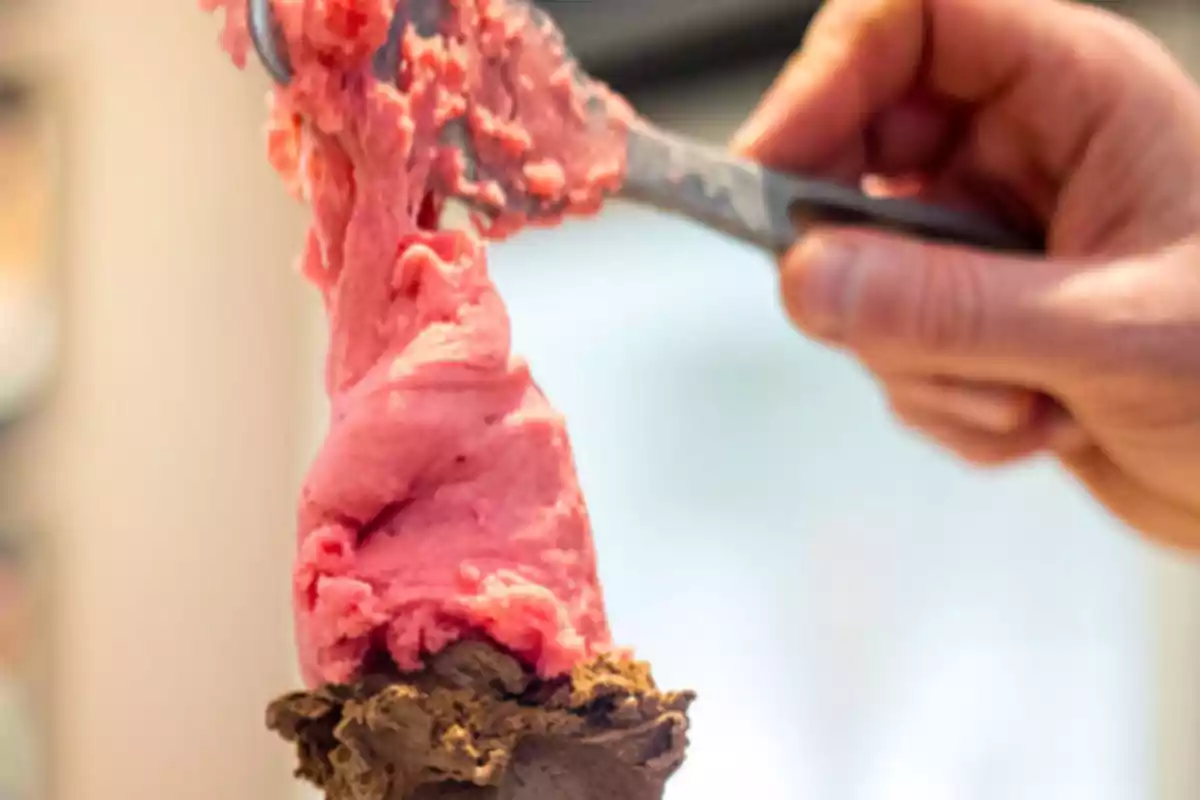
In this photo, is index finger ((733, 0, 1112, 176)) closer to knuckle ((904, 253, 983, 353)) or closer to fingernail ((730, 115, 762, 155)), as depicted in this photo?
fingernail ((730, 115, 762, 155))

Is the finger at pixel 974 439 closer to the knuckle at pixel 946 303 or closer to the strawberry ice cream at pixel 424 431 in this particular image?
the knuckle at pixel 946 303

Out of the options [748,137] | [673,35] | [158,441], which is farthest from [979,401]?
[673,35]

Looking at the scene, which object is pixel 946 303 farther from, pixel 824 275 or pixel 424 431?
pixel 424 431

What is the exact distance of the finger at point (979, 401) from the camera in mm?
663

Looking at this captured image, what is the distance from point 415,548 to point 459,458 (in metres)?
0.04

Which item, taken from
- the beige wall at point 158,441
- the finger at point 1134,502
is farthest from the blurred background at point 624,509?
the finger at point 1134,502

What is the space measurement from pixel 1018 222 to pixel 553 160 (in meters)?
0.34

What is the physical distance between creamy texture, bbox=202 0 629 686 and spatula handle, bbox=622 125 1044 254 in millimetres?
46

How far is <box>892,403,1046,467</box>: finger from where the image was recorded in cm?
72

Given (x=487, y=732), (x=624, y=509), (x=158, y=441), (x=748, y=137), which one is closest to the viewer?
(x=487, y=732)

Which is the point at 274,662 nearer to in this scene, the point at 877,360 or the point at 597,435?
the point at 597,435

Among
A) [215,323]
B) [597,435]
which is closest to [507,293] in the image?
[597,435]

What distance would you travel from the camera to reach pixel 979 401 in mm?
668

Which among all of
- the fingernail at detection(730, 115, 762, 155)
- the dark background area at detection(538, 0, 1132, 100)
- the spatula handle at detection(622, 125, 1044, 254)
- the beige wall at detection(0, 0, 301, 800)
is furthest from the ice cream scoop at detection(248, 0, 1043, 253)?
the dark background area at detection(538, 0, 1132, 100)
